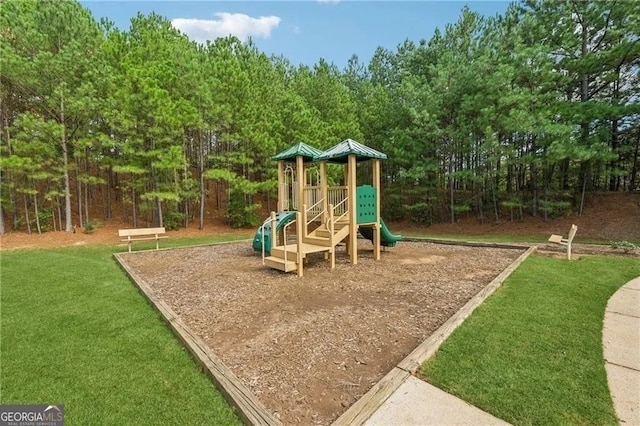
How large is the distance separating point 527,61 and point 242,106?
13143 mm

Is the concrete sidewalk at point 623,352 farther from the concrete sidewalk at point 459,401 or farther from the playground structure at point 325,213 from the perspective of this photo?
the playground structure at point 325,213

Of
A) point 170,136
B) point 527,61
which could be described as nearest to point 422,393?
point 170,136

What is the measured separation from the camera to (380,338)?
3.47 m

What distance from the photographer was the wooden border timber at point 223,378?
2193mm

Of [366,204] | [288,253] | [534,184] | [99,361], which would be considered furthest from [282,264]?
[534,184]

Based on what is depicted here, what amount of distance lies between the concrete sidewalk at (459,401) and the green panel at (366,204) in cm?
509

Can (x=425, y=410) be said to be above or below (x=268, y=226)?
below

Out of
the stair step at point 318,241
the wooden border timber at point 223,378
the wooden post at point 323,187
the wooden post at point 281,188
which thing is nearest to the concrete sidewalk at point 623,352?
the wooden border timber at point 223,378

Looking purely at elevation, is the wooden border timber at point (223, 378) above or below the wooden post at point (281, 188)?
below

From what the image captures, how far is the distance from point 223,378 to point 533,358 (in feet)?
9.65

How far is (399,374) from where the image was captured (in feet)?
8.71

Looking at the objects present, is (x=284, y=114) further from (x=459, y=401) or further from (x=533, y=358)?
(x=459, y=401)

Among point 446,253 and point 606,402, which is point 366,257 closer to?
point 446,253

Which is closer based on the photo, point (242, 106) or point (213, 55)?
point (242, 106)
